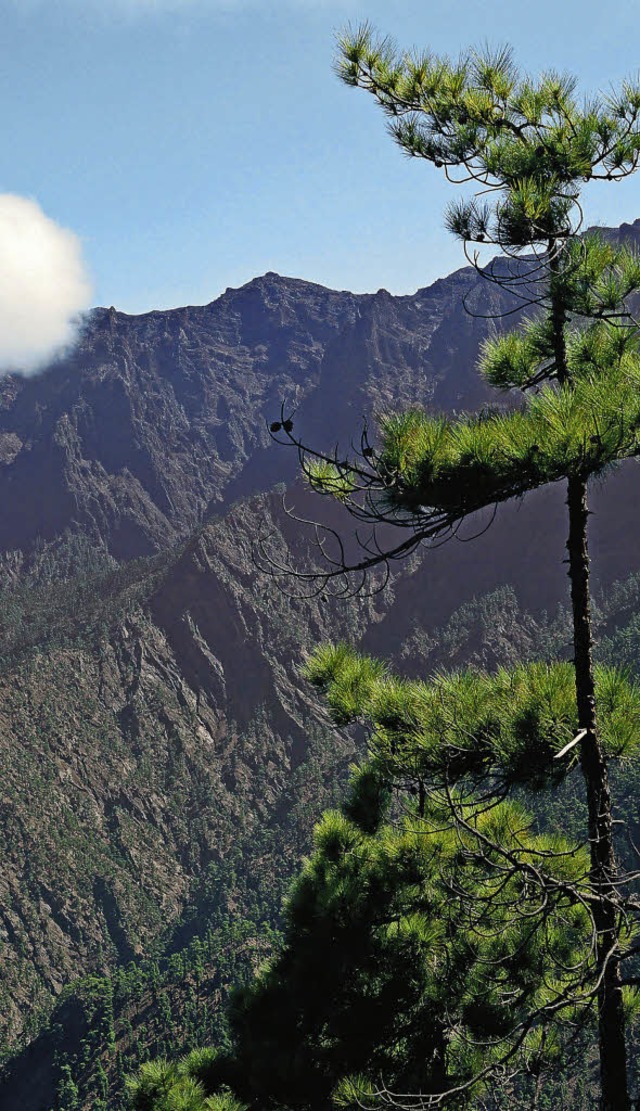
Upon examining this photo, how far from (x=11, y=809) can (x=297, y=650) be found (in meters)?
57.1

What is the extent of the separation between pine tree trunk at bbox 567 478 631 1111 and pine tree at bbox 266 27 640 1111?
0.01m

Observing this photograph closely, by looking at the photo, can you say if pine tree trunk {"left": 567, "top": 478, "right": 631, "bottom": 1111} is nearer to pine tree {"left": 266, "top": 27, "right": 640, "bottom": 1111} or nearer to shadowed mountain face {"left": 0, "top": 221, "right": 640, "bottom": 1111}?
pine tree {"left": 266, "top": 27, "right": 640, "bottom": 1111}

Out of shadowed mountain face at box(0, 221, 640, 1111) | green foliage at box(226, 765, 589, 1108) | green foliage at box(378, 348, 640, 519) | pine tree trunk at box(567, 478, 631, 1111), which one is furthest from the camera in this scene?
shadowed mountain face at box(0, 221, 640, 1111)

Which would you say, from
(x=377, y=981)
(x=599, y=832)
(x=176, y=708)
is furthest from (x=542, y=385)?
(x=176, y=708)

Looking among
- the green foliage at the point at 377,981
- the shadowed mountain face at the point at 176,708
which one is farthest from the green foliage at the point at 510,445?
the shadowed mountain face at the point at 176,708

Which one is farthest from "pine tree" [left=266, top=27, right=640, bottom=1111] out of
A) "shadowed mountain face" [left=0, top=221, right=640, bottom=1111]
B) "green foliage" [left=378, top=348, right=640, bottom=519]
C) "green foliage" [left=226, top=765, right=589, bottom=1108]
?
"shadowed mountain face" [left=0, top=221, right=640, bottom=1111]

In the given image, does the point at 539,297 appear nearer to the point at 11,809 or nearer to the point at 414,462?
the point at 414,462

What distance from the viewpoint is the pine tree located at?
16.2 ft

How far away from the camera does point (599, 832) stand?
18.3 feet

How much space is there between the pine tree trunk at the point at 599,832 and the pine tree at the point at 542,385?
0.01m

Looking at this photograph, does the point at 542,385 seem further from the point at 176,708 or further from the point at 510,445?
the point at 176,708

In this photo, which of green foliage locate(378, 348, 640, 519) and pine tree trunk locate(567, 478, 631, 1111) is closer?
green foliage locate(378, 348, 640, 519)

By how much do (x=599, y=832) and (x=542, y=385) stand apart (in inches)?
123

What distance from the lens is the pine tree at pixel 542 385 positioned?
493 cm
